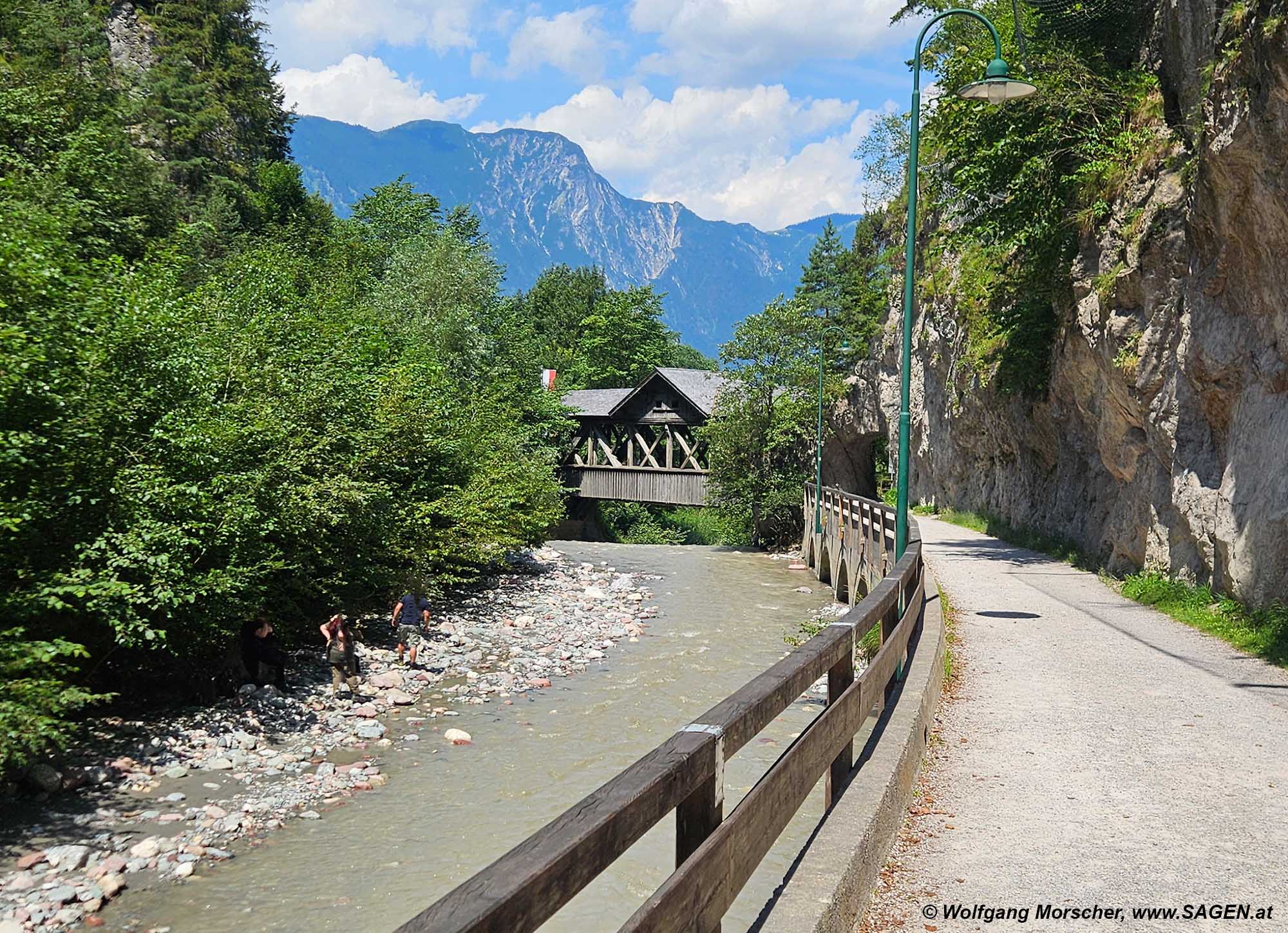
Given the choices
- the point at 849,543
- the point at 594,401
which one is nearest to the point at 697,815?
the point at 849,543

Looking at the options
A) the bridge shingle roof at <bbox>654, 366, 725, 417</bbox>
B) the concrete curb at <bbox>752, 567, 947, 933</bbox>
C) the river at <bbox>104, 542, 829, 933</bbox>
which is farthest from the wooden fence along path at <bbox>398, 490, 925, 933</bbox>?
the bridge shingle roof at <bbox>654, 366, 725, 417</bbox>

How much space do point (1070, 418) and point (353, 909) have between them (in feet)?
59.0

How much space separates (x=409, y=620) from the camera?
18984mm

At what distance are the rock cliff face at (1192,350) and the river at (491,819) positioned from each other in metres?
5.85

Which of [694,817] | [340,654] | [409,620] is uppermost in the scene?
[694,817]

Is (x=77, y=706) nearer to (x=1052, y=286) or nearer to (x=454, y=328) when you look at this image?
(x=1052, y=286)

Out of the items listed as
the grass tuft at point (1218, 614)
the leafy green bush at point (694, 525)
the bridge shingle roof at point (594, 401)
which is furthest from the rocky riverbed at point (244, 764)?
the leafy green bush at point (694, 525)

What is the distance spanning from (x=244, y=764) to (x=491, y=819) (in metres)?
3.22

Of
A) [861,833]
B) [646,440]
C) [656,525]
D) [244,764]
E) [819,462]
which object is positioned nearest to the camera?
[861,833]

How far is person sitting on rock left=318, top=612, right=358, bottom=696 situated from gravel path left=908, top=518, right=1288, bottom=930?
8416mm

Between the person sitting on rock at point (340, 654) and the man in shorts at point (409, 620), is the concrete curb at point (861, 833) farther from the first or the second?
the man in shorts at point (409, 620)

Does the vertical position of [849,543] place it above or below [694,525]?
above

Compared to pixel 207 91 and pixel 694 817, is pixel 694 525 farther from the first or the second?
pixel 694 817

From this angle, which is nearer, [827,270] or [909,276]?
[909,276]
